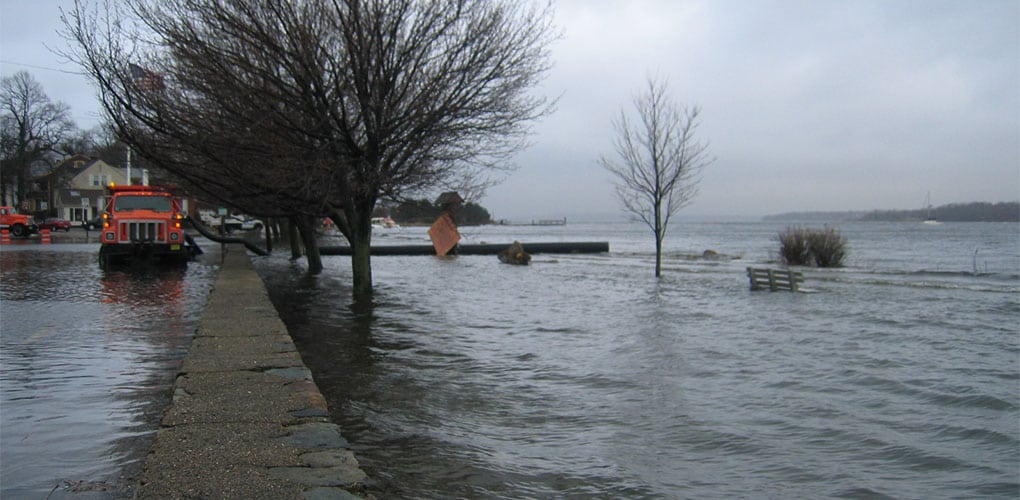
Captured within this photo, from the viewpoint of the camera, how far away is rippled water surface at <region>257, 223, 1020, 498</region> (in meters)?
5.51

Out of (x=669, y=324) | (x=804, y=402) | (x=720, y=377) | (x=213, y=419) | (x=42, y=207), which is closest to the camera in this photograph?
(x=213, y=419)

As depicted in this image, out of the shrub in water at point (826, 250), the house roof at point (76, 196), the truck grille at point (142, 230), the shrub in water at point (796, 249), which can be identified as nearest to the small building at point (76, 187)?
the house roof at point (76, 196)

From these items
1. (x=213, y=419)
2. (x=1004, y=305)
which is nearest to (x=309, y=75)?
(x=213, y=419)

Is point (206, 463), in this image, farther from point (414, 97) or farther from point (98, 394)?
point (414, 97)

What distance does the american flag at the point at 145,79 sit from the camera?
512 inches

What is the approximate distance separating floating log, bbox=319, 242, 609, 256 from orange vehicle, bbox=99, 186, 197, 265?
1361 centimetres

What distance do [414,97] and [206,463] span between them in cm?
1028

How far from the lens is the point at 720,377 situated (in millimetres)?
8867

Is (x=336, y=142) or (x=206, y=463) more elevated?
(x=336, y=142)

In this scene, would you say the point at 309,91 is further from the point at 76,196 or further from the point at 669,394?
the point at 76,196

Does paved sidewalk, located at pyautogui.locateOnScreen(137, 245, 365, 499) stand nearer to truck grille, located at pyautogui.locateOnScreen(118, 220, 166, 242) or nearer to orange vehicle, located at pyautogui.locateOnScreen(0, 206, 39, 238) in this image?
truck grille, located at pyautogui.locateOnScreen(118, 220, 166, 242)

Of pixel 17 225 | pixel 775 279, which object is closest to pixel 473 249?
pixel 775 279

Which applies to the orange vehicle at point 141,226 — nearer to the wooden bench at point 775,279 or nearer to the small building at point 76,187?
the wooden bench at point 775,279

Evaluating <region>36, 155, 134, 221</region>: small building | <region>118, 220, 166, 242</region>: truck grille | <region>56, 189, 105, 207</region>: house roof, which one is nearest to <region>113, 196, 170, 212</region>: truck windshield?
<region>118, 220, 166, 242</region>: truck grille
